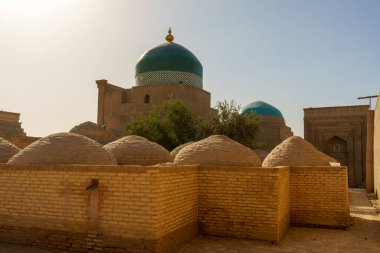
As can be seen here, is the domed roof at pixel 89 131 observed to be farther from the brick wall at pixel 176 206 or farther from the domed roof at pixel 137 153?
the brick wall at pixel 176 206

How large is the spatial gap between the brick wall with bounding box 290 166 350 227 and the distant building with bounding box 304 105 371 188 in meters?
17.5

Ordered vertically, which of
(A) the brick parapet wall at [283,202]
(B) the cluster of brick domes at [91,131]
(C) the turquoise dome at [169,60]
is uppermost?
(C) the turquoise dome at [169,60]

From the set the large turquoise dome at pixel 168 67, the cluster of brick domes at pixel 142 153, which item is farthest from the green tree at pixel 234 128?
the cluster of brick domes at pixel 142 153

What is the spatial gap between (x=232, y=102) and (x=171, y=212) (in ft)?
55.9

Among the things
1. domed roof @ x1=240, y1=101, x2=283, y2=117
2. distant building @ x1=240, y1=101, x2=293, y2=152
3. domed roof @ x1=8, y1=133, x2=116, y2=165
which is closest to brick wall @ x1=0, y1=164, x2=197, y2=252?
domed roof @ x1=8, y1=133, x2=116, y2=165

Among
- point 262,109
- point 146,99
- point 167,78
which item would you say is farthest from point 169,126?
point 262,109

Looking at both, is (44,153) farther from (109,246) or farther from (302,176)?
(302,176)

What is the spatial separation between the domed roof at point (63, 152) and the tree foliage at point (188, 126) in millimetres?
12645

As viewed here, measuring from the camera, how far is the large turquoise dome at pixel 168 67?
24.4m

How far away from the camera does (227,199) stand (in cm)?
689

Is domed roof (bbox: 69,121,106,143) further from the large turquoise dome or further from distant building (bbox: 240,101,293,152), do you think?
distant building (bbox: 240,101,293,152)

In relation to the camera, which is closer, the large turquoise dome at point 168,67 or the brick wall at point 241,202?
the brick wall at point 241,202

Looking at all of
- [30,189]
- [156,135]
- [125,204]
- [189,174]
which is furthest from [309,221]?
[156,135]

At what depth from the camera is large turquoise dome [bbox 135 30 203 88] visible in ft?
79.9
